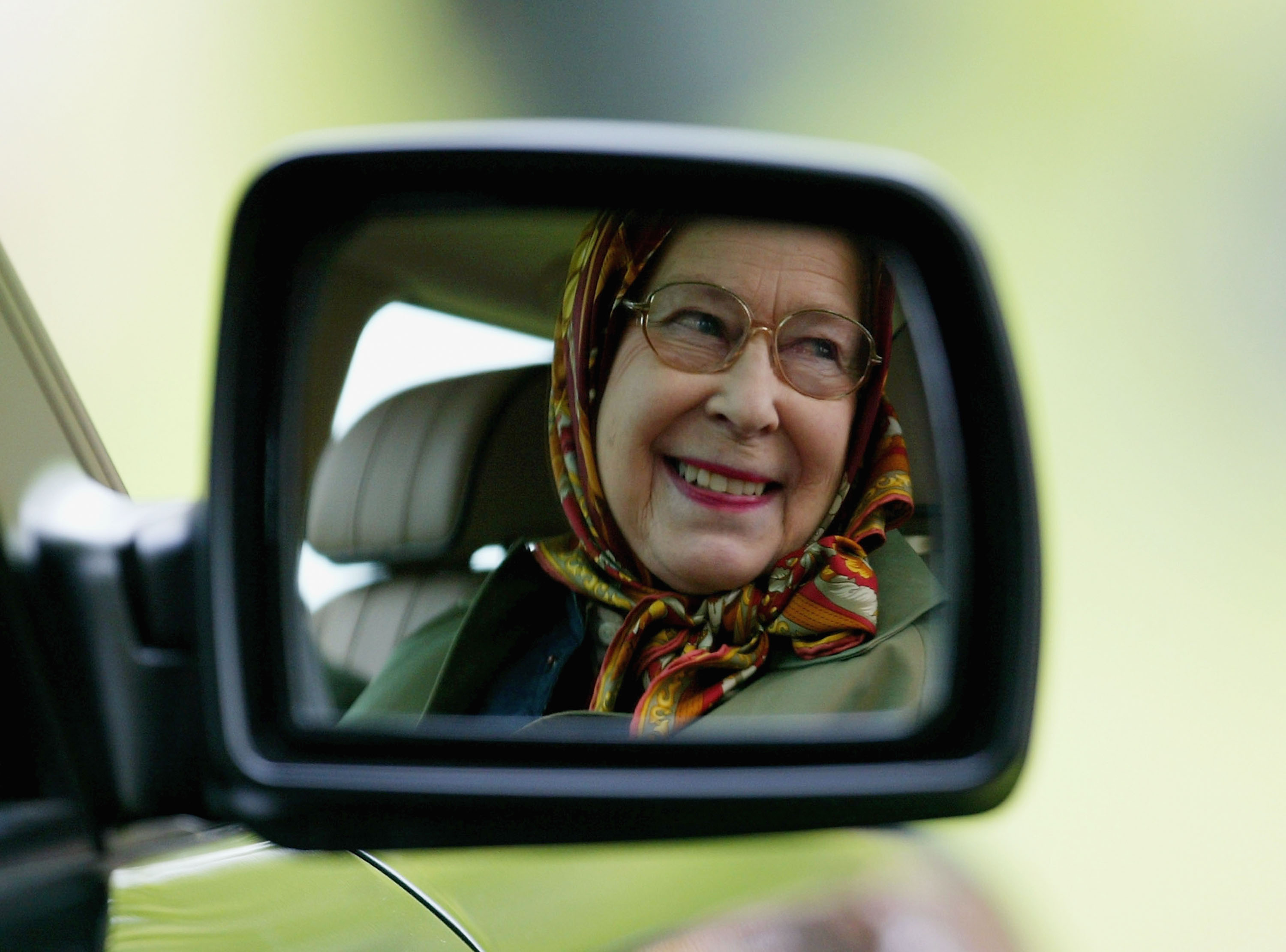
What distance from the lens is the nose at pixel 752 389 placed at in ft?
4.23

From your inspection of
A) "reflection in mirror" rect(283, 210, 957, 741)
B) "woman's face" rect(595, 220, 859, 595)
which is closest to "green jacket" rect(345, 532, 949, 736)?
"reflection in mirror" rect(283, 210, 957, 741)

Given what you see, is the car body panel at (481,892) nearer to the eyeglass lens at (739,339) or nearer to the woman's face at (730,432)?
the woman's face at (730,432)

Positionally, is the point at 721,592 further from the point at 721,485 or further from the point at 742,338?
the point at 742,338

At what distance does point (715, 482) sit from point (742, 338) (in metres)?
0.15

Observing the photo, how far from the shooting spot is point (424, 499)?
1.56m

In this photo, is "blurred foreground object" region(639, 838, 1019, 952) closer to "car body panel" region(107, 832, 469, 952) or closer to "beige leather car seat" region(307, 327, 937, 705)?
"car body panel" region(107, 832, 469, 952)

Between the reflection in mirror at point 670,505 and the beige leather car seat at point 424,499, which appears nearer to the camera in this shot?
the reflection in mirror at point 670,505

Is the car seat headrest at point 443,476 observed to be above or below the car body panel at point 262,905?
above

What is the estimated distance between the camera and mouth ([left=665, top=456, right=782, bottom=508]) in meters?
1.32

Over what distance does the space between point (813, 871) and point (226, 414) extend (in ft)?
3.00

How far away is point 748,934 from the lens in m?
1.47

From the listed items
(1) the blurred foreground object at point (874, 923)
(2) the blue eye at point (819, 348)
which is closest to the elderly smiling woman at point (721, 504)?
(2) the blue eye at point (819, 348)

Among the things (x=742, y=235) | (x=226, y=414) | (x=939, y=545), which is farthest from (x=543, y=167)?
(x=939, y=545)

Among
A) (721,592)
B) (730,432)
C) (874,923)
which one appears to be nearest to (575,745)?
(721,592)
